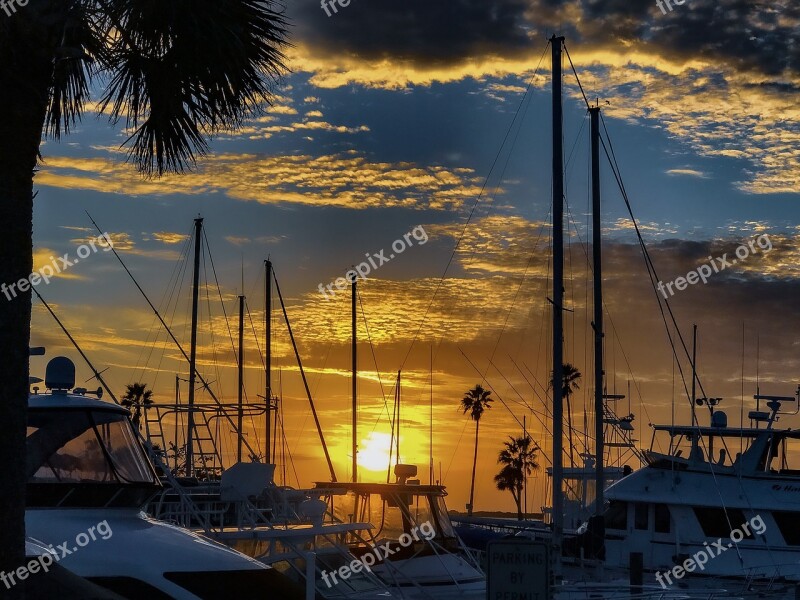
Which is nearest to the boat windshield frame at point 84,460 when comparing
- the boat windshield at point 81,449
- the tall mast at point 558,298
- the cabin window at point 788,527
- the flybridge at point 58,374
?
the boat windshield at point 81,449

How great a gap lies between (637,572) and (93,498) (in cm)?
1451

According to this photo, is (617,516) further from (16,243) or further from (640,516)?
(16,243)

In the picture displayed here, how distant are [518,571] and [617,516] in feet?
70.3

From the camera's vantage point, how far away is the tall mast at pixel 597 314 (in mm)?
29969

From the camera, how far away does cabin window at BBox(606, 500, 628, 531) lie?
2872 cm

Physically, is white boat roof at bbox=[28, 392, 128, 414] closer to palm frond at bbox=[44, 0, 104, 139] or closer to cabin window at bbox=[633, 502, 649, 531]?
palm frond at bbox=[44, 0, 104, 139]

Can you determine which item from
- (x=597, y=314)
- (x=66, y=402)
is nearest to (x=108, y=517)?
(x=66, y=402)

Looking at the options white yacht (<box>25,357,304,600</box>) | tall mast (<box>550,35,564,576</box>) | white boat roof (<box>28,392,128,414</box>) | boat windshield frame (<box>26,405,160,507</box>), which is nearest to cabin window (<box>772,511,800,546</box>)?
tall mast (<box>550,35,564,576</box>)

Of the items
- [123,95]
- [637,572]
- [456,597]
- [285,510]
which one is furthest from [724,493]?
[123,95]

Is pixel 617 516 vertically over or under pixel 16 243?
under

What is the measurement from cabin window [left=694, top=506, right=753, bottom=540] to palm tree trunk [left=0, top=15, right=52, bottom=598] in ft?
75.3

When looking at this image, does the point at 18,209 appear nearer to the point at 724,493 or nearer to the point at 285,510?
the point at 285,510

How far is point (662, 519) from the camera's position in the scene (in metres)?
28.3

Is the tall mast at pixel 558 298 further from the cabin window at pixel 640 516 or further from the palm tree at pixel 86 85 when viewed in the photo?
the palm tree at pixel 86 85
